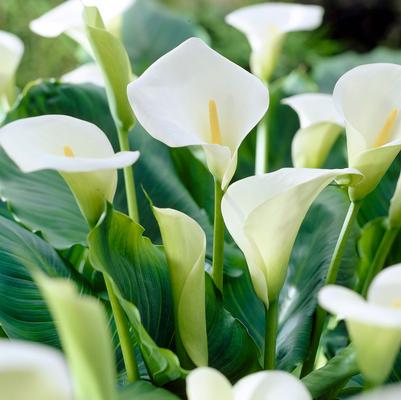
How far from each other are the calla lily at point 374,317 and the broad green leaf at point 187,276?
0.10 m

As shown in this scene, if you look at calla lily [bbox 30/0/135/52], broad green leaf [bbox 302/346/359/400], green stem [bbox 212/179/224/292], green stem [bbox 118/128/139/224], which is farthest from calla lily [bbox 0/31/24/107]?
broad green leaf [bbox 302/346/359/400]

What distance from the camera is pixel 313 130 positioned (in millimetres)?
573

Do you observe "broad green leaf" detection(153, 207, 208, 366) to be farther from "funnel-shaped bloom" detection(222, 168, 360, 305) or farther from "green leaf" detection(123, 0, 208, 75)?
"green leaf" detection(123, 0, 208, 75)

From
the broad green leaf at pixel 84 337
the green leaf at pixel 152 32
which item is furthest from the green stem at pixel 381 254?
the green leaf at pixel 152 32

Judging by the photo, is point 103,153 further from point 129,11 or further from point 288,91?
point 129,11

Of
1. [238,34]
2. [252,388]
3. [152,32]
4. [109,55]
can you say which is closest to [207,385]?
[252,388]

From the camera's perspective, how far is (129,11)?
1.03 metres

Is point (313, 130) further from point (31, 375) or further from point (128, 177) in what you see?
point (31, 375)

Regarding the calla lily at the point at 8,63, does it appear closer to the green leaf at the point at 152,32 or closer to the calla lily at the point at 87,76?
the calla lily at the point at 87,76

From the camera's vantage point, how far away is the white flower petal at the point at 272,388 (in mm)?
307

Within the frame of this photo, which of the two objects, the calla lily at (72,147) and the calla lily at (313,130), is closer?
the calla lily at (72,147)

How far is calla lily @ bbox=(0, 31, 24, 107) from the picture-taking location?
625mm

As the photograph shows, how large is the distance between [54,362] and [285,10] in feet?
1.89

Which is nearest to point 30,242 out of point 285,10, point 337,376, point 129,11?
point 337,376
